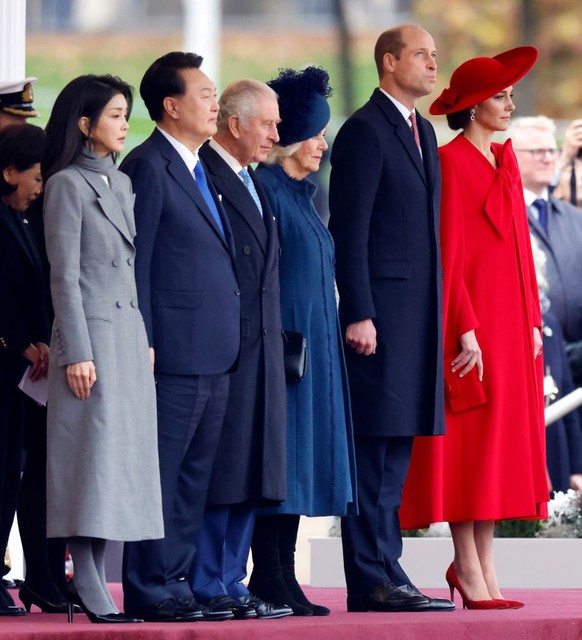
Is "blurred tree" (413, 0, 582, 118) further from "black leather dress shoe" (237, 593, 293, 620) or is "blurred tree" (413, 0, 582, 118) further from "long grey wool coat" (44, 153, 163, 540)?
"long grey wool coat" (44, 153, 163, 540)

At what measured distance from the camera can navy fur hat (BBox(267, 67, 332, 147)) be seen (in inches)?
210

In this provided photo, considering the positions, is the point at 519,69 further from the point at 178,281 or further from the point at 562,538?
the point at 562,538

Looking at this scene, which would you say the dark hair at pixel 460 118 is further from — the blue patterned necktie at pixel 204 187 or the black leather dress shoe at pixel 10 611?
the black leather dress shoe at pixel 10 611

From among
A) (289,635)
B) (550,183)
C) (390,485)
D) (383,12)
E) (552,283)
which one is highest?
(383,12)

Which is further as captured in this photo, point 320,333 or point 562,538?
point 562,538

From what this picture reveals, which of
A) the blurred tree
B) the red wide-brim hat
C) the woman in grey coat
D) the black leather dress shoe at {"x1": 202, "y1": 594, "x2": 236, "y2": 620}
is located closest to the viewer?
the woman in grey coat

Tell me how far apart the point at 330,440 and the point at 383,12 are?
17.3ft

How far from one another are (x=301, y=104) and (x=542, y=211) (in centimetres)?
438

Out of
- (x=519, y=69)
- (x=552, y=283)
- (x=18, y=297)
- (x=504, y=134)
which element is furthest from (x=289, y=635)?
(x=504, y=134)

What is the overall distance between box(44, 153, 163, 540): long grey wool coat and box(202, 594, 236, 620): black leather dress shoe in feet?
1.09

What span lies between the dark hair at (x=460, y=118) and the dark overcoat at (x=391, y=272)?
335 millimetres

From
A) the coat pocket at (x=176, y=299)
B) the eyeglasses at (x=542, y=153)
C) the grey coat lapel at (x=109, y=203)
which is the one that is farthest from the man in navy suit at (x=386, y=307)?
the eyeglasses at (x=542, y=153)

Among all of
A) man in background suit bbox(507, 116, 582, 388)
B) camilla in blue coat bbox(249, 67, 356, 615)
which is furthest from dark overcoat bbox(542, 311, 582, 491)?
camilla in blue coat bbox(249, 67, 356, 615)

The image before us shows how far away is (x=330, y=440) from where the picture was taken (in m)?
5.23
